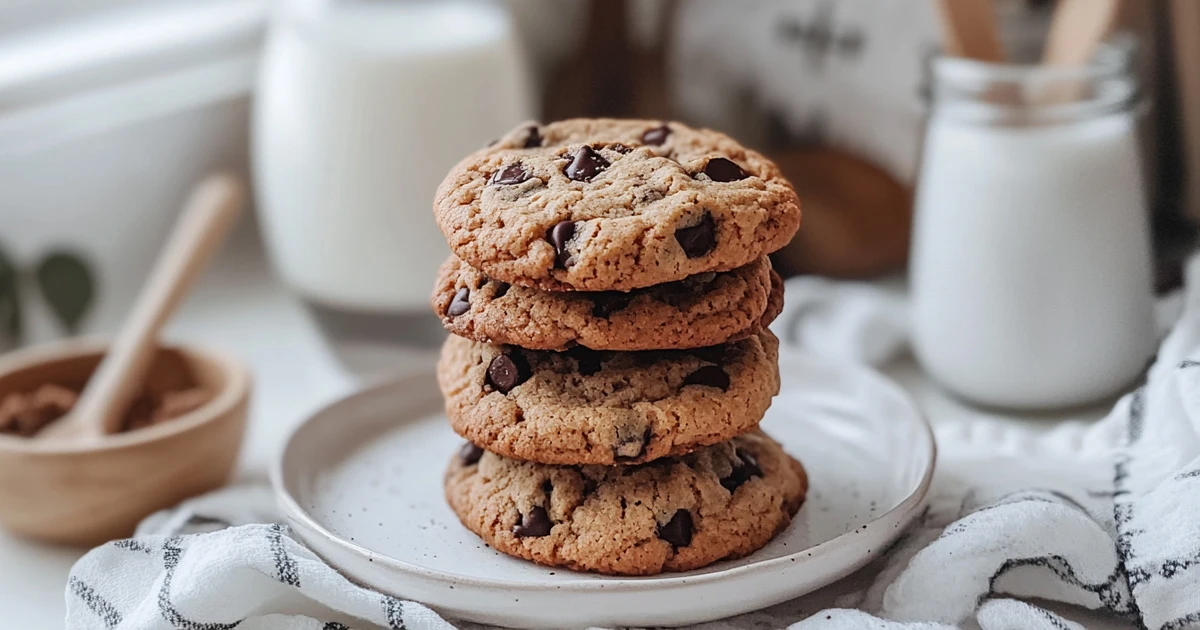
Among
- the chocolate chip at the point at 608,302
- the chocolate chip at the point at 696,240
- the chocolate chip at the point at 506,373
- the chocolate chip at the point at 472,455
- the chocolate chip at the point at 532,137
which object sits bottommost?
the chocolate chip at the point at 472,455

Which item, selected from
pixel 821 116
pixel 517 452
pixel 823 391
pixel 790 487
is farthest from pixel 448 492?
pixel 821 116

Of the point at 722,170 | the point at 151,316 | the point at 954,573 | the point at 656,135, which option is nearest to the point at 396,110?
the point at 151,316

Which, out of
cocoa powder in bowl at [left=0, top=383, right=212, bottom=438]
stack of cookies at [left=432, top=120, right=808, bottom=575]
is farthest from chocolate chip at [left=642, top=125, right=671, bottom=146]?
cocoa powder in bowl at [left=0, top=383, right=212, bottom=438]

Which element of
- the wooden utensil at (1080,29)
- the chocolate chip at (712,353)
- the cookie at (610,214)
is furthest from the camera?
the wooden utensil at (1080,29)

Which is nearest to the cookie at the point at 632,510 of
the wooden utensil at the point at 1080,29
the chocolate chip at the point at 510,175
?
the chocolate chip at the point at 510,175

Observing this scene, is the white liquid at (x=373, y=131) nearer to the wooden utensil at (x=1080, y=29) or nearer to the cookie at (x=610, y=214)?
the cookie at (x=610, y=214)

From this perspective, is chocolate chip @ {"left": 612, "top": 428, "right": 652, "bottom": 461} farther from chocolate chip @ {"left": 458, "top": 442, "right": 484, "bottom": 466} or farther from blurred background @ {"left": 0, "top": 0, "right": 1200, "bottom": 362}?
blurred background @ {"left": 0, "top": 0, "right": 1200, "bottom": 362}

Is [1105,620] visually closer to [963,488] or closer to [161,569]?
[963,488]
